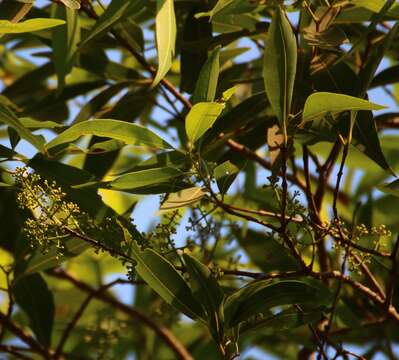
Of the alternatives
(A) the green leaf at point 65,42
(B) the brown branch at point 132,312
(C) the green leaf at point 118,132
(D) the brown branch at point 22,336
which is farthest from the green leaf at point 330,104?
(B) the brown branch at point 132,312

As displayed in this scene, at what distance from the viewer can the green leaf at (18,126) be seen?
1.04 meters

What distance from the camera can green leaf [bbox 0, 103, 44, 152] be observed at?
104 cm

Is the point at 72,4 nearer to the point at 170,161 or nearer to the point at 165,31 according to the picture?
the point at 165,31

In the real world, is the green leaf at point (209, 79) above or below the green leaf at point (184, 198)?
above

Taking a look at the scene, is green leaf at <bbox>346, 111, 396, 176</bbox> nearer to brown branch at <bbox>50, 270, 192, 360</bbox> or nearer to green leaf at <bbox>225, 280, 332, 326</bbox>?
green leaf at <bbox>225, 280, 332, 326</bbox>

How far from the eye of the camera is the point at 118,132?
1.02 metres

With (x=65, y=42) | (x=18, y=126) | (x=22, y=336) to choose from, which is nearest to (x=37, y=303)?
(x=22, y=336)

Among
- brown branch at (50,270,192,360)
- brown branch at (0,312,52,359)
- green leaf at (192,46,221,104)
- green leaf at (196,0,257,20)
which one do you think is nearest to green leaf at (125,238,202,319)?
green leaf at (192,46,221,104)

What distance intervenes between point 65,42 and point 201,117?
459 mm

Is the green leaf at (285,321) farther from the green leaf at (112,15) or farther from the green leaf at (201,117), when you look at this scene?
the green leaf at (112,15)

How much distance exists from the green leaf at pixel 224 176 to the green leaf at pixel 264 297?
137mm

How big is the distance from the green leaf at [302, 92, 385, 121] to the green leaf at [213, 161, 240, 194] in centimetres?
14

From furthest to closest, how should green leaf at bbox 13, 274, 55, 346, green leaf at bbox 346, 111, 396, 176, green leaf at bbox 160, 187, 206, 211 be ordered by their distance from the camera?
green leaf at bbox 13, 274, 55, 346 → green leaf at bbox 346, 111, 396, 176 → green leaf at bbox 160, 187, 206, 211

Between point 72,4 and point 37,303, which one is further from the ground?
point 72,4
